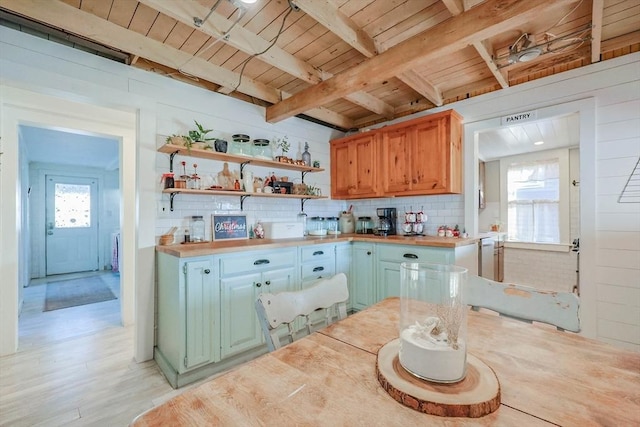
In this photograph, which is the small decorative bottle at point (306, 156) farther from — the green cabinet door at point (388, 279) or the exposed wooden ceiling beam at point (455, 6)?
the exposed wooden ceiling beam at point (455, 6)

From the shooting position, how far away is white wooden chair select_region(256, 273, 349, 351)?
1.06 metres

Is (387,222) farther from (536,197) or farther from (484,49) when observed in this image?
(536,197)

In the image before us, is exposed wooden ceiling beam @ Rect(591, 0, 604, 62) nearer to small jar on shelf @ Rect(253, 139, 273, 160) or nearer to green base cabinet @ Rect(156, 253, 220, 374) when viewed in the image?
small jar on shelf @ Rect(253, 139, 273, 160)

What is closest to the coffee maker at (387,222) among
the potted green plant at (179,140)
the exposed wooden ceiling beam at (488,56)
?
the exposed wooden ceiling beam at (488,56)

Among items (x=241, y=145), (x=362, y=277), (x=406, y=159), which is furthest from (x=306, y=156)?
(x=362, y=277)

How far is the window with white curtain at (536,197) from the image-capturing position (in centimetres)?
470

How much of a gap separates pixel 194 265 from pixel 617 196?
339cm

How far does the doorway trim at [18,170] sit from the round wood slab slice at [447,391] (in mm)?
2413

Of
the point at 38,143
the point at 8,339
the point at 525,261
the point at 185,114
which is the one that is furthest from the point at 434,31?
the point at 38,143

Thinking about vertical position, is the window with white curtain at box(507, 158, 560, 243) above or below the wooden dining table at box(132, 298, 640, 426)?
above

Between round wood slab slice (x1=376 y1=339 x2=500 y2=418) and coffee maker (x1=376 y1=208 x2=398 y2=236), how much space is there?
2.76m

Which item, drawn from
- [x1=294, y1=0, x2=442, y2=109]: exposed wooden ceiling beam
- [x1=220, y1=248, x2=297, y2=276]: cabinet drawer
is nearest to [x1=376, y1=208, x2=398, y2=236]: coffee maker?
[x1=220, y1=248, x2=297, y2=276]: cabinet drawer

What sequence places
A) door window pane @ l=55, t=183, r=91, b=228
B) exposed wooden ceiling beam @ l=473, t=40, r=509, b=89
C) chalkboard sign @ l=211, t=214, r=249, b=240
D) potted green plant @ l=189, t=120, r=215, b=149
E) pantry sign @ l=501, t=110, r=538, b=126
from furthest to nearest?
door window pane @ l=55, t=183, r=91, b=228, chalkboard sign @ l=211, t=214, r=249, b=240, pantry sign @ l=501, t=110, r=538, b=126, potted green plant @ l=189, t=120, r=215, b=149, exposed wooden ceiling beam @ l=473, t=40, r=509, b=89

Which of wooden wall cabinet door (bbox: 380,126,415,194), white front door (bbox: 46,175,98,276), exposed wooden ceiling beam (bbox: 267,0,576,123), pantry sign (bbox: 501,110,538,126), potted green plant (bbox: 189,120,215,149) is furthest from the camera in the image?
white front door (bbox: 46,175,98,276)
